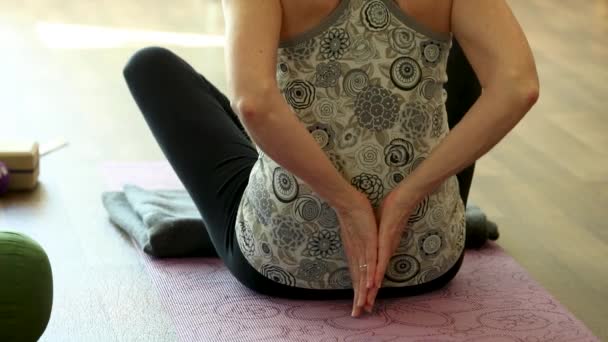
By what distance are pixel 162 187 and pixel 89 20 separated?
1.62m

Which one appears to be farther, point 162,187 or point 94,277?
point 162,187

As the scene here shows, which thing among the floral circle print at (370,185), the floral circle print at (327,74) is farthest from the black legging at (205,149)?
the floral circle print at (327,74)

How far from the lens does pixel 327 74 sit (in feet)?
5.47

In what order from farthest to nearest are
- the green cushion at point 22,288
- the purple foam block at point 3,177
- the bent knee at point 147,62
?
the purple foam block at point 3,177, the bent knee at point 147,62, the green cushion at point 22,288

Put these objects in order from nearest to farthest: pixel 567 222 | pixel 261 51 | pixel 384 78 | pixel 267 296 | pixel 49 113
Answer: pixel 261 51, pixel 384 78, pixel 267 296, pixel 567 222, pixel 49 113

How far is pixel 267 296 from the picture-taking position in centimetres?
Result: 190

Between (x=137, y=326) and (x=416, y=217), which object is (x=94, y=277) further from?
(x=416, y=217)

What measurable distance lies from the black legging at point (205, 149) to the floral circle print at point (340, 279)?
0.02 m

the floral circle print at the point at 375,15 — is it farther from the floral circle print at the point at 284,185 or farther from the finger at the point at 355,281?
the finger at the point at 355,281

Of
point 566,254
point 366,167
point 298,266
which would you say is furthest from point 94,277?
point 566,254

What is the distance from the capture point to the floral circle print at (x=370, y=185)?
171cm

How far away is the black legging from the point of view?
6.20 feet

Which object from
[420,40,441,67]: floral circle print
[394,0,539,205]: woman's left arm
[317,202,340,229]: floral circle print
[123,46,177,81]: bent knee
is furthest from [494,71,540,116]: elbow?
[123,46,177,81]: bent knee

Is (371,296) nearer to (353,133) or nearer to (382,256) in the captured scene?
(382,256)
